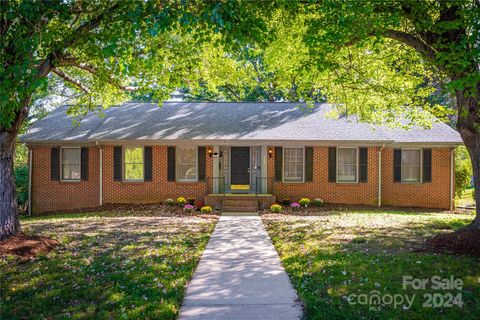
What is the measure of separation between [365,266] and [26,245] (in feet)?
22.7

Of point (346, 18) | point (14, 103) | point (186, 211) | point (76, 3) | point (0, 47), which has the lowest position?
point (186, 211)

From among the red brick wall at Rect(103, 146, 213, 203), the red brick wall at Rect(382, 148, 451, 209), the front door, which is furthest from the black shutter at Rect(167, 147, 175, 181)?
the red brick wall at Rect(382, 148, 451, 209)

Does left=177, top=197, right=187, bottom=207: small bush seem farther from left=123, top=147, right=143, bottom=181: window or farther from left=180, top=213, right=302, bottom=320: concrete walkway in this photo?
left=180, top=213, right=302, bottom=320: concrete walkway

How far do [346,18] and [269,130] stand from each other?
9152 mm

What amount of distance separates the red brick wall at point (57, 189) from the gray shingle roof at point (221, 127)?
40.5 inches

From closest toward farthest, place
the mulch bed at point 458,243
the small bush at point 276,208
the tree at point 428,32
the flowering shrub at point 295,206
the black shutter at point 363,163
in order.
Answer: the tree at point 428,32 → the mulch bed at point 458,243 → the small bush at point 276,208 → the flowering shrub at point 295,206 → the black shutter at point 363,163

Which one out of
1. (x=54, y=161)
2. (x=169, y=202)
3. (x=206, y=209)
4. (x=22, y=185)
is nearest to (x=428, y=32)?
(x=206, y=209)

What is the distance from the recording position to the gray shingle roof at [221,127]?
1488 cm

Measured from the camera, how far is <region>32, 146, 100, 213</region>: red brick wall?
50.7ft

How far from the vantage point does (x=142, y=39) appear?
8.45m

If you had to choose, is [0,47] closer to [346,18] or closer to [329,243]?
[346,18]

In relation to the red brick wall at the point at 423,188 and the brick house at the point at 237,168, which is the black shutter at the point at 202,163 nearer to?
the brick house at the point at 237,168

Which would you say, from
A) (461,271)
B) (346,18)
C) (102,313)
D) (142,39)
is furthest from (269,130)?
(102,313)

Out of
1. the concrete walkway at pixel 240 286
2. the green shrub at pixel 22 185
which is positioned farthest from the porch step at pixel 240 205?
the green shrub at pixel 22 185
